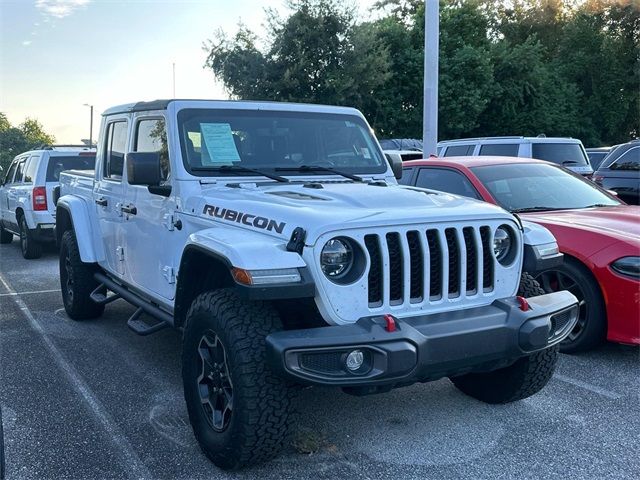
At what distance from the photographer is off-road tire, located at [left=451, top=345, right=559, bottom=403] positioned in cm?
379

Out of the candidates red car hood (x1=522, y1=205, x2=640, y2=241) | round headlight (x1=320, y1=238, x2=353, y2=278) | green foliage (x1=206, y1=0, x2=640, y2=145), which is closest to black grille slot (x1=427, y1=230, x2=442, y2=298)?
round headlight (x1=320, y1=238, x2=353, y2=278)

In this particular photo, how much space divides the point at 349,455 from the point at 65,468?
4.83 ft

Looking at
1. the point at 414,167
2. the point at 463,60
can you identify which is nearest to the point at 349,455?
the point at 414,167

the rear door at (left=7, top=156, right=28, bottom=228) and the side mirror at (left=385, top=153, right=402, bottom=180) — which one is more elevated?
the side mirror at (left=385, top=153, right=402, bottom=180)

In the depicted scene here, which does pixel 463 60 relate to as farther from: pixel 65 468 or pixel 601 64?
pixel 65 468

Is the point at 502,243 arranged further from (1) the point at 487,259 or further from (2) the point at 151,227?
(2) the point at 151,227

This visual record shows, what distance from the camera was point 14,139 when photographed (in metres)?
52.7

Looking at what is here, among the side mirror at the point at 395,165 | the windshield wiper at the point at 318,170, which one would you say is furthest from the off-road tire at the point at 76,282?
the side mirror at the point at 395,165

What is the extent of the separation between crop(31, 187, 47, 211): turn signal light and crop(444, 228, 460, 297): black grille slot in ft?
28.4

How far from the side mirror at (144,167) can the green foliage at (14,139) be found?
4174 centimetres

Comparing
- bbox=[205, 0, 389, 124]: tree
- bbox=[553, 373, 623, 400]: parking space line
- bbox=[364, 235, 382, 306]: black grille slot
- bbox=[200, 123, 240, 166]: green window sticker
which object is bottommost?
bbox=[553, 373, 623, 400]: parking space line

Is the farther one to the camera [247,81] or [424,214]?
[247,81]

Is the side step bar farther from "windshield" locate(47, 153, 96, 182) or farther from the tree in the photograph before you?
the tree

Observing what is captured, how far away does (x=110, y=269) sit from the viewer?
18.0ft
